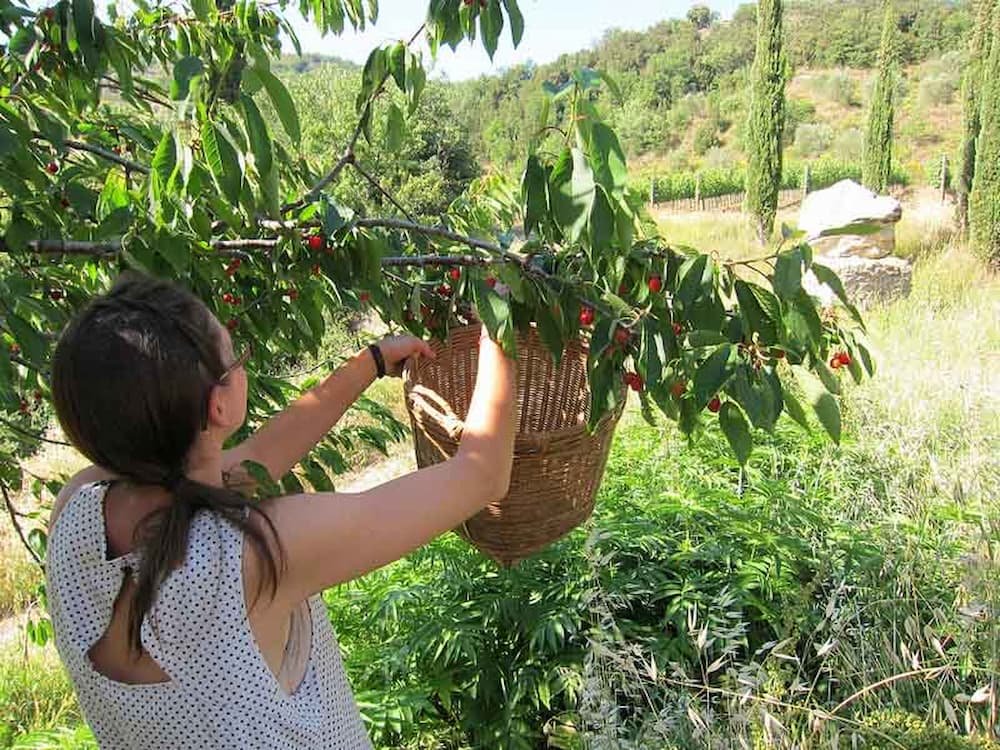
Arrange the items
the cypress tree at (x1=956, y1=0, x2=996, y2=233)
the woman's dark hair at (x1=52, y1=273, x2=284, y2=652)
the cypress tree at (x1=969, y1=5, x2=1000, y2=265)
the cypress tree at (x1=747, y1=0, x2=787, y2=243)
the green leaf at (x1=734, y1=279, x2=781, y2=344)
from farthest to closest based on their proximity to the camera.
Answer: the cypress tree at (x1=747, y1=0, x2=787, y2=243) → the cypress tree at (x1=956, y1=0, x2=996, y2=233) → the cypress tree at (x1=969, y1=5, x2=1000, y2=265) → the green leaf at (x1=734, y1=279, x2=781, y2=344) → the woman's dark hair at (x1=52, y1=273, x2=284, y2=652)

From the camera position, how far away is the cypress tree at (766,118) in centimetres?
1216

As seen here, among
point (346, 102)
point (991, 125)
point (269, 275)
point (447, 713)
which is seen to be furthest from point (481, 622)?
point (346, 102)

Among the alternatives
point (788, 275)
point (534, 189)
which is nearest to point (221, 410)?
point (534, 189)

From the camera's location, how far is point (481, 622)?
2383 mm

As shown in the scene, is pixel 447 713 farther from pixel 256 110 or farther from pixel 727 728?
pixel 256 110

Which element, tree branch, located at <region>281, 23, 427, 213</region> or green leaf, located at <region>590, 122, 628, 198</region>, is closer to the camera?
green leaf, located at <region>590, 122, 628, 198</region>

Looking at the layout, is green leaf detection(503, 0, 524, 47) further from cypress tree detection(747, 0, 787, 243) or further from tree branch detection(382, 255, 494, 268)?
cypress tree detection(747, 0, 787, 243)

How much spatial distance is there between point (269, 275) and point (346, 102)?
561 inches

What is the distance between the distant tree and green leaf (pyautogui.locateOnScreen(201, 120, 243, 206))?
42.1 m

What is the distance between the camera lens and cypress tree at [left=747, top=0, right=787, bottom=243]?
12.2 m

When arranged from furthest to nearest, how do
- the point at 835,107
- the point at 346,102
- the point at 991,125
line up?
the point at 835,107, the point at 346,102, the point at 991,125

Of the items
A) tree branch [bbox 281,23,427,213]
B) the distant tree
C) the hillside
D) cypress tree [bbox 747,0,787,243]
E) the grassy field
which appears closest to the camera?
tree branch [bbox 281,23,427,213]

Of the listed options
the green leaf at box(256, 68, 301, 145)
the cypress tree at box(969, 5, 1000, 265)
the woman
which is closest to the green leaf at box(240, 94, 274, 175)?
the green leaf at box(256, 68, 301, 145)

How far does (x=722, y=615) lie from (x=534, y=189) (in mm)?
1601
